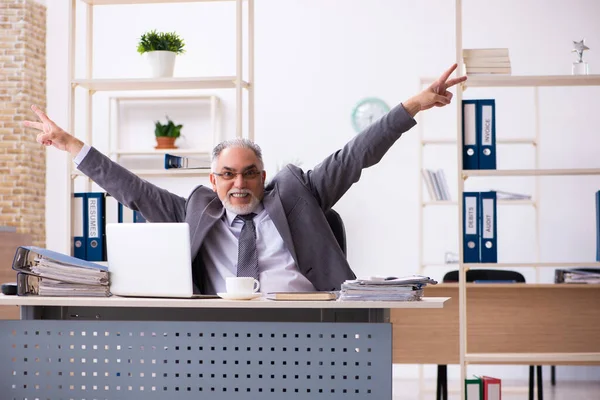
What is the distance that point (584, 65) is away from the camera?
383cm

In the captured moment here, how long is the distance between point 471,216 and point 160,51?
5.42ft

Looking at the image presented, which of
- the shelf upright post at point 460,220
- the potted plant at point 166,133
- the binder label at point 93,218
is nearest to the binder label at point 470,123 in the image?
the shelf upright post at point 460,220

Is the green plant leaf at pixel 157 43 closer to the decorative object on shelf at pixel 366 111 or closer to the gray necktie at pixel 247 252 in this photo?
the gray necktie at pixel 247 252

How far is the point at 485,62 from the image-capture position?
146 inches

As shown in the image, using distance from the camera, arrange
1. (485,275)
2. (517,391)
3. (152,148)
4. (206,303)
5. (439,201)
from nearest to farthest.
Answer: (206,303)
(485,275)
(517,391)
(439,201)
(152,148)

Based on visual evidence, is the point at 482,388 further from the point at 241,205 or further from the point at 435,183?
the point at 435,183

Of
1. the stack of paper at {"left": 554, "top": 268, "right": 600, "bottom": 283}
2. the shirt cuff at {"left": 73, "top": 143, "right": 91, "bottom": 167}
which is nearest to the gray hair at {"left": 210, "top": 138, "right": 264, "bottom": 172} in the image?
the shirt cuff at {"left": 73, "top": 143, "right": 91, "bottom": 167}

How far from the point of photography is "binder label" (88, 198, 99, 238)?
12.5 feet

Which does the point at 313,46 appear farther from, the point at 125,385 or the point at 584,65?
the point at 125,385

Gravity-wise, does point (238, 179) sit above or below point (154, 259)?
above

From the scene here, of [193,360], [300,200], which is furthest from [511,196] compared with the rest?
[193,360]

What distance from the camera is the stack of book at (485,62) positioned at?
12.1 feet

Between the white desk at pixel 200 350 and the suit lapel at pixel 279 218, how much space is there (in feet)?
2.38

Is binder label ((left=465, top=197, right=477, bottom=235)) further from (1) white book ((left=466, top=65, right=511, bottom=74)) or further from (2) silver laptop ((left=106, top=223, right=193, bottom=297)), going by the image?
(2) silver laptop ((left=106, top=223, right=193, bottom=297))
